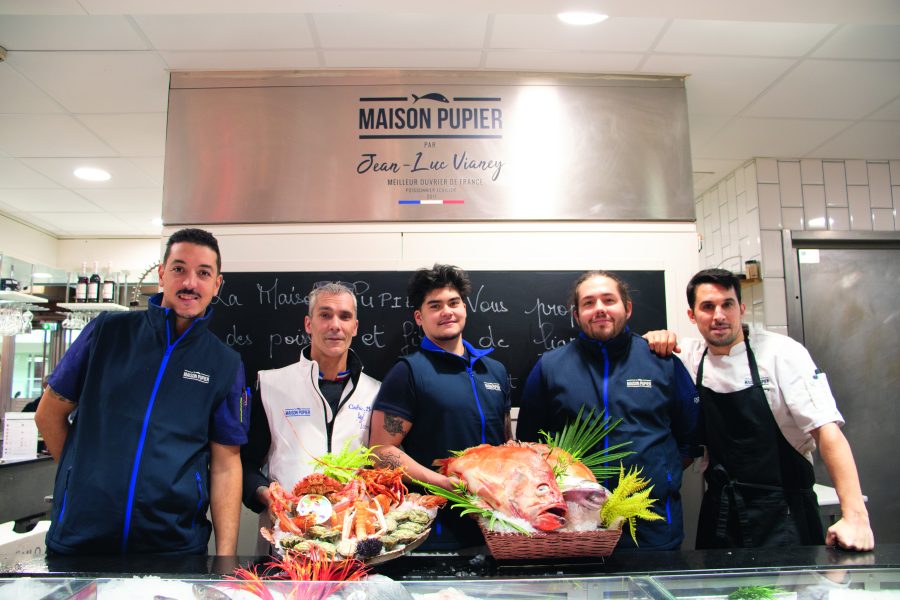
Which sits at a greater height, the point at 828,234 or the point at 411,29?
the point at 411,29

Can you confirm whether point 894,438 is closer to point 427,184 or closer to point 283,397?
point 427,184

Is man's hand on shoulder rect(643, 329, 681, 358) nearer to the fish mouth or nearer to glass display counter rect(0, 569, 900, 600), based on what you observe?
glass display counter rect(0, 569, 900, 600)

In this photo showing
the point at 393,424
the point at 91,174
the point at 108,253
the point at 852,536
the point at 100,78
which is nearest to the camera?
the point at 852,536

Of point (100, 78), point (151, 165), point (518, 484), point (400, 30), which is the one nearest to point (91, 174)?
point (151, 165)

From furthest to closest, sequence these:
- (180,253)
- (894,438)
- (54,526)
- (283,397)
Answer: (894,438)
(283,397)
(180,253)
(54,526)

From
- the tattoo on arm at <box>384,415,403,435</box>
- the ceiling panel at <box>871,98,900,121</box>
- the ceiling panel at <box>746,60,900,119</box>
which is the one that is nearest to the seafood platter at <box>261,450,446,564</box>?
the tattoo on arm at <box>384,415,403,435</box>

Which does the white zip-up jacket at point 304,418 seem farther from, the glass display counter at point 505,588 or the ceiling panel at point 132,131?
the ceiling panel at point 132,131

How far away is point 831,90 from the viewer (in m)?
3.24

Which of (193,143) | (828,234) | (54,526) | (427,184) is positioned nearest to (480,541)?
(54,526)

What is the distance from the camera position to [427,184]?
3.04m

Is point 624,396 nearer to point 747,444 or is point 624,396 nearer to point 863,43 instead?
point 747,444

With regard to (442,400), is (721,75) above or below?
above

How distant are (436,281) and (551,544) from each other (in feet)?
3.98

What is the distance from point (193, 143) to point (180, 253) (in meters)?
1.38
